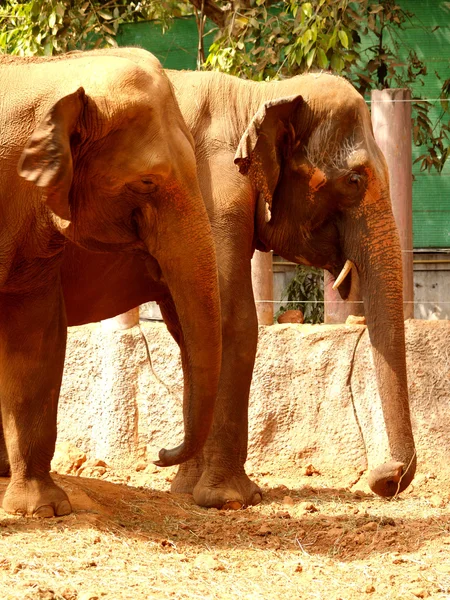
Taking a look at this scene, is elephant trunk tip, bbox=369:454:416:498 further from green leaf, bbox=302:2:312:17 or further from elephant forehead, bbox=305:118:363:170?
green leaf, bbox=302:2:312:17

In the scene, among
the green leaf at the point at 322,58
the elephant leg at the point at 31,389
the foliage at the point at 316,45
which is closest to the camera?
the elephant leg at the point at 31,389

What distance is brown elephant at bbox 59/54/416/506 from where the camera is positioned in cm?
609

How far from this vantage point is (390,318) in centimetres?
596

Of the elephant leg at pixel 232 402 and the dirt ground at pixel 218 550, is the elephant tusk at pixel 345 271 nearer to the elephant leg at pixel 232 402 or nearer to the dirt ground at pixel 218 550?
the elephant leg at pixel 232 402

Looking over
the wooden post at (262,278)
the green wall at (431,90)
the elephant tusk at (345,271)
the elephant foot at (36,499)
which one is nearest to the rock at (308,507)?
the elephant tusk at (345,271)

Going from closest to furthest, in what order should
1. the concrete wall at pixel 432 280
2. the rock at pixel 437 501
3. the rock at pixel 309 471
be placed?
1. the rock at pixel 437 501
2. the rock at pixel 309 471
3. the concrete wall at pixel 432 280

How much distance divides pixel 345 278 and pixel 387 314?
403 millimetres

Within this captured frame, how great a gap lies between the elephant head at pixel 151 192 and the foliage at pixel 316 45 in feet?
9.44

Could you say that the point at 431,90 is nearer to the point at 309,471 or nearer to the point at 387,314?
the point at 309,471

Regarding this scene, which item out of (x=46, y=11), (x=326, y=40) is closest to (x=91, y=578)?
(x=326, y=40)

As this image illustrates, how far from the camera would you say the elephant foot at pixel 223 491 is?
20.2ft

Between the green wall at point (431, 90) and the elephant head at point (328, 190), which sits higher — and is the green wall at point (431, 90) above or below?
above

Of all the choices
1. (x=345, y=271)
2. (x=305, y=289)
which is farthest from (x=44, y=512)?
(x=305, y=289)

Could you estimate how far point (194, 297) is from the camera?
15.5ft
